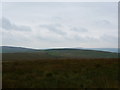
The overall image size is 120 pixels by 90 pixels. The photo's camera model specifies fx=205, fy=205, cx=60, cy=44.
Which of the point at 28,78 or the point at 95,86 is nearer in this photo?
the point at 95,86

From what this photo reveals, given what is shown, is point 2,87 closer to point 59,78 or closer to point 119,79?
point 59,78

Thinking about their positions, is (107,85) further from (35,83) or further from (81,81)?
(35,83)

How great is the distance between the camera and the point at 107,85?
980 cm

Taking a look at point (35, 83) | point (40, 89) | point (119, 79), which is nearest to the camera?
point (40, 89)

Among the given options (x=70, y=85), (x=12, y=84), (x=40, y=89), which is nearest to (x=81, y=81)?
(x=70, y=85)

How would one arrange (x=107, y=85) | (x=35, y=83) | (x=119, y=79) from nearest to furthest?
(x=107, y=85), (x=35, y=83), (x=119, y=79)

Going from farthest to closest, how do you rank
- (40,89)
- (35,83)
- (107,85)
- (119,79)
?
(119,79) < (35,83) < (107,85) < (40,89)

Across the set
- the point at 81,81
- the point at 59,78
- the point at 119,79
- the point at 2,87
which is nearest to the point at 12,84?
the point at 2,87

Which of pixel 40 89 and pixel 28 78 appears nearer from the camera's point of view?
pixel 40 89

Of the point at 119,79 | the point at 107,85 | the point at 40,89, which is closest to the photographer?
the point at 40,89

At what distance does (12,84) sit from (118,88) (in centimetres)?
513

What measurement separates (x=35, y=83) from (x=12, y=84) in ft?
3.77

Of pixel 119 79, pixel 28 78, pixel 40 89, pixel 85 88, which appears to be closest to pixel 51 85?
pixel 40 89

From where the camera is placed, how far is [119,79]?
11.7m
